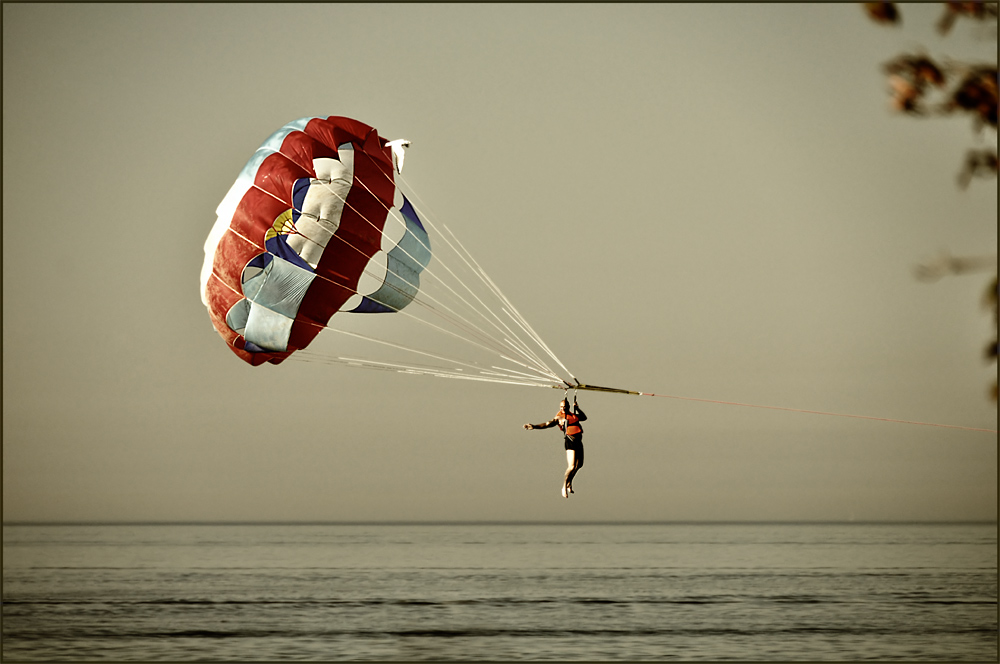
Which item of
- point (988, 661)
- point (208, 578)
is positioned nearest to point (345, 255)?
point (988, 661)

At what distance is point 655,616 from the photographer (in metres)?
25.7

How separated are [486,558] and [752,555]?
45.1ft

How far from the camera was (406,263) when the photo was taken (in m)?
14.3

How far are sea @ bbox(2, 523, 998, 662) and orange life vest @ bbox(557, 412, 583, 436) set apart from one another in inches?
366

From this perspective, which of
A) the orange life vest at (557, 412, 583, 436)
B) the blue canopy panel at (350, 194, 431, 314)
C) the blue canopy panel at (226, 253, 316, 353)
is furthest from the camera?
the blue canopy panel at (350, 194, 431, 314)

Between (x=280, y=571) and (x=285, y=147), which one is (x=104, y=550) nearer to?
(x=280, y=571)

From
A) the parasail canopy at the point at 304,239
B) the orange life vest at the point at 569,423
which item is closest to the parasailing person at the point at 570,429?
the orange life vest at the point at 569,423

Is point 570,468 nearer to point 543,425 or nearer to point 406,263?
point 543,425

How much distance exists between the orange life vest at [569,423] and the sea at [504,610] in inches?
366

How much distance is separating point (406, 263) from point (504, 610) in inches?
606

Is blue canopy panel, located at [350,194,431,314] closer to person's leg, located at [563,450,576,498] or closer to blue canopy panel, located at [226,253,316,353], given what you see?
blue canopy panel, located at [226,253,316,353]

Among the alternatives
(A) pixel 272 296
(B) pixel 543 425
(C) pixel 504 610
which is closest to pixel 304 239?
(A) pixel 272 296

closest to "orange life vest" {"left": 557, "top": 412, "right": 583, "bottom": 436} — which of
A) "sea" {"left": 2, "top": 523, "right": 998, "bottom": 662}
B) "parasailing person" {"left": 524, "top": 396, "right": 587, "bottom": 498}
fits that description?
"parasailing person" {"left": 524, "top": 396, "right": 587, "bottom": 498}

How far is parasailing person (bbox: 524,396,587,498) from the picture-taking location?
461 inches
